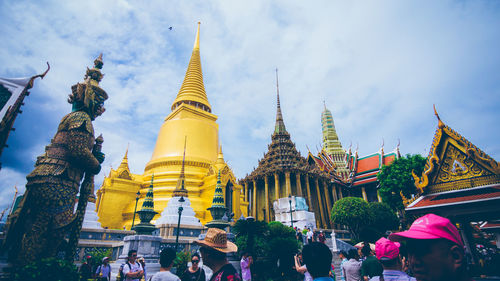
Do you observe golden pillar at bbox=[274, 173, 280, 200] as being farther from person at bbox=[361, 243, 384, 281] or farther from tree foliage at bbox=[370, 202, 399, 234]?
person at bbox=[361, 243, 384, 281]

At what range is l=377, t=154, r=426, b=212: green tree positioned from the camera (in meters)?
19.9

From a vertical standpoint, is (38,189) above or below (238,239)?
above

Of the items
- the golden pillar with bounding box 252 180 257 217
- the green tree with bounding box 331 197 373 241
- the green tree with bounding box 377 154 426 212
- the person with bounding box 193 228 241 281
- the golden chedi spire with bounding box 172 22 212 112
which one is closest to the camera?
the person with bounding box 193 228 241 281

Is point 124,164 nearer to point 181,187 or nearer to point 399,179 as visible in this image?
point 181,187

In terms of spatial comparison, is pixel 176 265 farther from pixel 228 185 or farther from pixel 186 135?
pixel 186 135

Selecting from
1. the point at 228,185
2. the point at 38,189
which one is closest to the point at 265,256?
the point at 38,189

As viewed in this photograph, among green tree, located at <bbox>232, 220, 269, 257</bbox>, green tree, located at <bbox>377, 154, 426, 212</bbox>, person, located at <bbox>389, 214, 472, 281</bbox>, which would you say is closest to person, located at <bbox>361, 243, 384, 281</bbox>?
person, located at <bbox>389, 214, 472, 281</bbox>

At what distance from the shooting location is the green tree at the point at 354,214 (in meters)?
18.4

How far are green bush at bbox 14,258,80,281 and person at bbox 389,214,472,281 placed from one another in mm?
4140

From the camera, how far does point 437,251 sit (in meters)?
1.46

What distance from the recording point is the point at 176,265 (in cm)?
814

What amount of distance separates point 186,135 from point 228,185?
6.24m

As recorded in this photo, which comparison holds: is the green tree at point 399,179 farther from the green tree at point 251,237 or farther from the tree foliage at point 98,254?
the tree foliage at point 98,254

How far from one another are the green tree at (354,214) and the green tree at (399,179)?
322 centimetres
